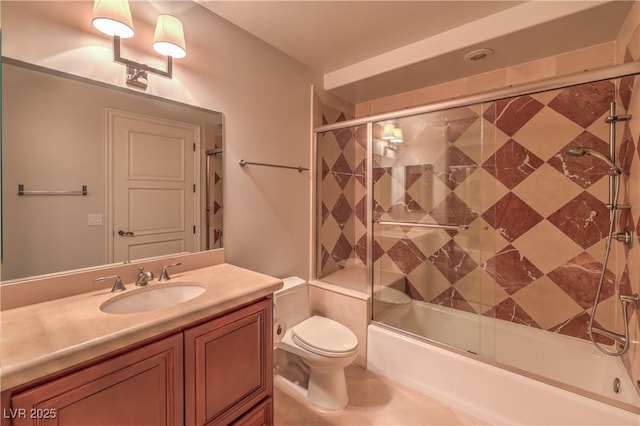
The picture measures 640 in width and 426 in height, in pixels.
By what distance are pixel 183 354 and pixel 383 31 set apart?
7.11ft

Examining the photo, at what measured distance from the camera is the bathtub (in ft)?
4.68

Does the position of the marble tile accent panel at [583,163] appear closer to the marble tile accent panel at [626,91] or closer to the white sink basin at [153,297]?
the marble tile accent panel at [626,91]

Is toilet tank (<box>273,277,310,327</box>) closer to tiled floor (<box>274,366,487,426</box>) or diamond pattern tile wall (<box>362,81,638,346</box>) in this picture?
tiled floor (<box>274,366,487,426</box>)

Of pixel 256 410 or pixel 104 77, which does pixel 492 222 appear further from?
pixel 104 77

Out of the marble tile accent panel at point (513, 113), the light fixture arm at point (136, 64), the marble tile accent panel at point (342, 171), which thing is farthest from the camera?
the marble tile accent panel at point (342, 171)

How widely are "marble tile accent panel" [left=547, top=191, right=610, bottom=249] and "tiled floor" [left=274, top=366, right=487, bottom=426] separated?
1.39 metres

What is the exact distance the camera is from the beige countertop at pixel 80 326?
709 millimetres

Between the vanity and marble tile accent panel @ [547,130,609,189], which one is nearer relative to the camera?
the vanity

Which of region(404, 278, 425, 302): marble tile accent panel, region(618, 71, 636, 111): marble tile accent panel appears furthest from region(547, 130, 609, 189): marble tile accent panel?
region(404, 278, 425, 302): marble tile accent panel

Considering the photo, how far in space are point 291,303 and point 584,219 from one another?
2.09 metres

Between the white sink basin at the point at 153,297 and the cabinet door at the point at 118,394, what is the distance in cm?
35

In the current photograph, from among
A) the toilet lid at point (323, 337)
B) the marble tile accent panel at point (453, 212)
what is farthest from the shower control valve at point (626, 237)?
the toilet lid at point (323, 337)

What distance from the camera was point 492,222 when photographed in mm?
2197

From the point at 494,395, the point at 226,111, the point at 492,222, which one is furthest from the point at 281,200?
the point at 494,395
